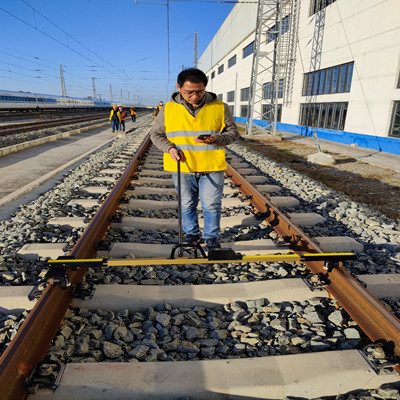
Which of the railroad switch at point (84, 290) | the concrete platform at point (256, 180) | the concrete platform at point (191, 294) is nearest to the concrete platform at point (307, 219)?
the concrete platform at point (191, 294)

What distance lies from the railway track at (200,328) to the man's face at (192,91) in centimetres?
138

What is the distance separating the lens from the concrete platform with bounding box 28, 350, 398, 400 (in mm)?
1605

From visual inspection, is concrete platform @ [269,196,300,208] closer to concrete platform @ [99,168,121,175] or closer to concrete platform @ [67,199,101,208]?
concrete platform @ [67,199,101,208]

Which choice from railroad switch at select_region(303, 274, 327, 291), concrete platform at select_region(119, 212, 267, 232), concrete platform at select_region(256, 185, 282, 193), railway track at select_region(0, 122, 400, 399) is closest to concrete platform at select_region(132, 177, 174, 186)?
concrete platform at select_region(256, 185, 282, 193)

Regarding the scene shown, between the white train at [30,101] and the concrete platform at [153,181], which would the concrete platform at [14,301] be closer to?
the concrete platform at [153,181]

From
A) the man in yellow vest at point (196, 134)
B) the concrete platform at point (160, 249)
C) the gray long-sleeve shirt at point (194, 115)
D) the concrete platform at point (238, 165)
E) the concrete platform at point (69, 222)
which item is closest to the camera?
the man in yellow vest at point (196, 134)

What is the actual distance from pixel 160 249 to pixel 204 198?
724 mm

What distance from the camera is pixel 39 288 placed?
2424 mm

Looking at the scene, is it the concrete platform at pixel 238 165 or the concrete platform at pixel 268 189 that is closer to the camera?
the concrete platform at pixel 268 189

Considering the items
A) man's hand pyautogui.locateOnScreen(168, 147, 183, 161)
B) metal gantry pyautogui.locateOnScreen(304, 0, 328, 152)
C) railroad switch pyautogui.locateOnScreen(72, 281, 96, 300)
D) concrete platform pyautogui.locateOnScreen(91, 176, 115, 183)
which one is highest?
metal gantry pyautogui.locateOnScreen(304, 0, 328, 152)

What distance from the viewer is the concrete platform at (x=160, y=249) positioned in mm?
3148

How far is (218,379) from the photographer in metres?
1.67

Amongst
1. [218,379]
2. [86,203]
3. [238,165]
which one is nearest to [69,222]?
[86,203]

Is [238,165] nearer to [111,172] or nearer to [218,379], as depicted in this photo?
[111,172]
